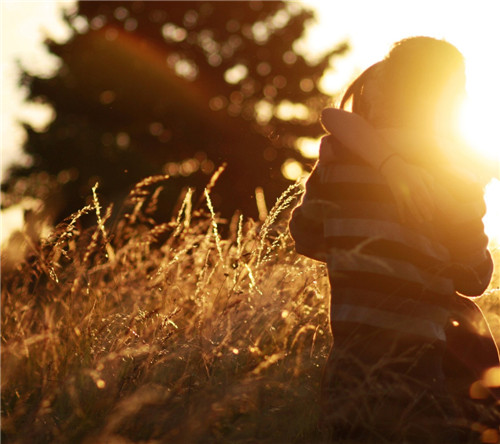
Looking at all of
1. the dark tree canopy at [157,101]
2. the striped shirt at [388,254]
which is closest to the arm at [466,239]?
the striped shirt at [388,254]

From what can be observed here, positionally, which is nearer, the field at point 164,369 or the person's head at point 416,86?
the field at point 164,369

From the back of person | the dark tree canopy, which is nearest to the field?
the back of person

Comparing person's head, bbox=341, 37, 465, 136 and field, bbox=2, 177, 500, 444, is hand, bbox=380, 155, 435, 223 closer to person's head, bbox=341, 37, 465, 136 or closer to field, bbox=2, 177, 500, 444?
person's head, bbox=341, 37, 465, 136

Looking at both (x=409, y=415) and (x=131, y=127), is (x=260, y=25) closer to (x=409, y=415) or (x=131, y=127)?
(x=131, y=127)

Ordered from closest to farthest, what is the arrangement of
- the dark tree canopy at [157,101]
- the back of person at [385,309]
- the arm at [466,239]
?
the back of person at [385,309]
the arm at [466,239]
the dark tree canopy at [157,101]

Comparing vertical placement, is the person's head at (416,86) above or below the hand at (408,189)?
above

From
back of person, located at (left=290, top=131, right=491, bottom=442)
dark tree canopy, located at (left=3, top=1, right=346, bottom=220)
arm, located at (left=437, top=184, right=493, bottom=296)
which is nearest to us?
back of person, located at (left=290, top=131, right=491, bottom=442)

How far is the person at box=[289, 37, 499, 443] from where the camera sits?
1822 mm

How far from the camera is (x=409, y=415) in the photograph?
71.9 inches

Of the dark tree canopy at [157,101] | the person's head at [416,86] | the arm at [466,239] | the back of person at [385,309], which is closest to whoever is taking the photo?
the back of person at [385,309]

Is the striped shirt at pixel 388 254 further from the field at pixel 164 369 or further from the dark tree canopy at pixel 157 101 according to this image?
the dark tree canopy at pixel 157 101

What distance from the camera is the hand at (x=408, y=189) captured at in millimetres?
1829

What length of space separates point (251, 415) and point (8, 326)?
1.25 m

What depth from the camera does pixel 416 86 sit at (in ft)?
6.69
